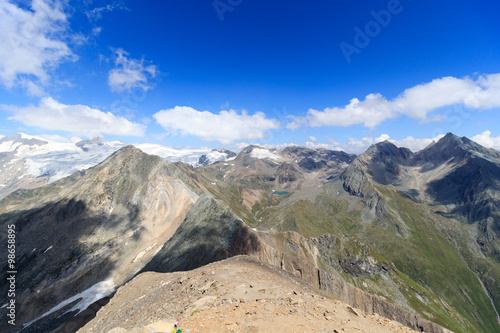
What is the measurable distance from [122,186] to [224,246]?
7056 centimetres

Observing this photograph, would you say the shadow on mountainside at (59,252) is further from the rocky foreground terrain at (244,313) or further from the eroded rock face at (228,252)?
the rocky foreground terrain at (244,313)

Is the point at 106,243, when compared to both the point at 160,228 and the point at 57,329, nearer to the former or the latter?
the point at 160,228

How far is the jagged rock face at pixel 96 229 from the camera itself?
6869 centimetres

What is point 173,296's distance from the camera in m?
25.0

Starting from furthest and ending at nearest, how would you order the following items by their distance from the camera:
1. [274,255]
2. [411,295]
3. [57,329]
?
[411,295], [274,255], [57,329]

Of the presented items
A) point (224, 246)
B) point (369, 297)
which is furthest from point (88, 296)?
point (369, 297)

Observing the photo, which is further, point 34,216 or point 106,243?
point 34,216

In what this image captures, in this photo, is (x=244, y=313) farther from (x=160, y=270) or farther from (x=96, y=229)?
(x=96, y=229)

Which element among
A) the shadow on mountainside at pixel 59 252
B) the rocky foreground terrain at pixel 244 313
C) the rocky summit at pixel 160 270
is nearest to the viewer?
the rocky foreground terrain at pixel 244 313

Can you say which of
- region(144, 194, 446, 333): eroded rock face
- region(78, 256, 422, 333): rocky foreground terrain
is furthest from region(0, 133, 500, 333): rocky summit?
region(144, 194, 446, 333): eroded rock face

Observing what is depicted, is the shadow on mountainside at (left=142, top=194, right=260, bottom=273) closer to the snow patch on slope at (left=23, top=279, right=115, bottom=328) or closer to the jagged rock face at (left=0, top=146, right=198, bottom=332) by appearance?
the snow patch on slope at (left=23, top=279, right=115, bottom=328)

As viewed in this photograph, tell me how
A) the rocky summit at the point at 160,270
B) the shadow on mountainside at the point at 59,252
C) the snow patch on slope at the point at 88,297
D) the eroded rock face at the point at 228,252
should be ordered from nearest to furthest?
the rocky summit at the point at 160,270 → the eroded rock face at the point at 228,252 → the snow patch on slope at the point at 88,297 → the shadow on mountainside at the point at 59,252

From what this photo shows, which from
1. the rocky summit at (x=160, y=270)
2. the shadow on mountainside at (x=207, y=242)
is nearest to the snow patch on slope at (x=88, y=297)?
the rocky summit at (x=160, y=270)

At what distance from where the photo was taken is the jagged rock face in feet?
225
